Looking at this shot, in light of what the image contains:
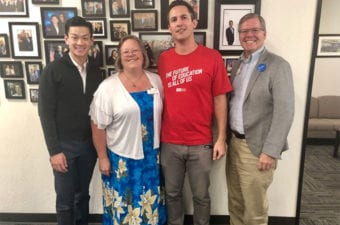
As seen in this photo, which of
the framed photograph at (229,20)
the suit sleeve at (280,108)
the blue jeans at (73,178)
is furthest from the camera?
the framed photograph at (229,20)

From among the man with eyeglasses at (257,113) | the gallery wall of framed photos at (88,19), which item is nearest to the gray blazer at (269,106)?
the man with eyeglasses at (257,113)

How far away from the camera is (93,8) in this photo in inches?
78.4

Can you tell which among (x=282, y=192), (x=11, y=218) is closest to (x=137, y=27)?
(x=282, y=192)

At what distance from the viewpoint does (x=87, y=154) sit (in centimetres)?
185

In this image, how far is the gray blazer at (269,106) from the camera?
1.57m

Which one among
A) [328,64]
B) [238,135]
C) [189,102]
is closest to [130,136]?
[189,102]

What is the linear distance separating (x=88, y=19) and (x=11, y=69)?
696 mm

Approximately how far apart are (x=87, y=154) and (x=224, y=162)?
3.42ft

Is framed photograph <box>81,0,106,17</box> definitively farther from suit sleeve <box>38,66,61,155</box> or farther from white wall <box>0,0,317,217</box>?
suit sleeve <box>38,66,61,155</box>

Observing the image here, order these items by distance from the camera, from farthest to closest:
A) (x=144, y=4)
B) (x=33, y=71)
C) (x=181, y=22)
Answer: (x=33, y=71) → (x=144, y=4) → (x=181, y=22)

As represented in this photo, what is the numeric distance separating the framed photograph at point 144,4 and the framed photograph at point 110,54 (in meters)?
0.33

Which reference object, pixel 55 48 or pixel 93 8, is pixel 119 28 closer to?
pixel 93 8

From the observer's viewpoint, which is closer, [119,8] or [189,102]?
[189,102]

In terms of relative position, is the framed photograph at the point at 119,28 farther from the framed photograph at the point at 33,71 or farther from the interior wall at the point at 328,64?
the interior wall at the point at 328,64
